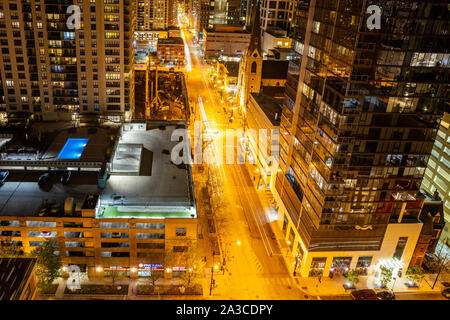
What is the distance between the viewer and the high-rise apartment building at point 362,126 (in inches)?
2174

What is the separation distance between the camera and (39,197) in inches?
2724

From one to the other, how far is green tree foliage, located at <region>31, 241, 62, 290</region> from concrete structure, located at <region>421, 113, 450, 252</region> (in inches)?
2834

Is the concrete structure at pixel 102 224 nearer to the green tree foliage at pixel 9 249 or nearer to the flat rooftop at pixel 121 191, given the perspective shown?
the flat rooftop at pixel 121 191

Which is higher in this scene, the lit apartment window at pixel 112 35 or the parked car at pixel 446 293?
the lit apartment window at pixel 112 35

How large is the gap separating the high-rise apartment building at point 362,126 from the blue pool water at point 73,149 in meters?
48.5

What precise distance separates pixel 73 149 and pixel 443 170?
80.6 m

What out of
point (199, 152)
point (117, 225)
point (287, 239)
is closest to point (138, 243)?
point (117, 225)

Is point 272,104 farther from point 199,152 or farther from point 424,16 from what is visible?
point 424,16

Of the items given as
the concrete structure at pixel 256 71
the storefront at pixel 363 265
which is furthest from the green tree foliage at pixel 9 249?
the concrete structure at pixel 256 71

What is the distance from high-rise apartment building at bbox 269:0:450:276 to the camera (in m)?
55.2

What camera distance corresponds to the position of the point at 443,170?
82.2m

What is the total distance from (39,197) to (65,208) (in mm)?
9524

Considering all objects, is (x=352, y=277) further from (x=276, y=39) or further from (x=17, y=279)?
(x=276, y=39)

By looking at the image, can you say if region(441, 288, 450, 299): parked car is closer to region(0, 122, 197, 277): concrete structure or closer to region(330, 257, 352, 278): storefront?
region(330, 257, 352, 278): storefront
